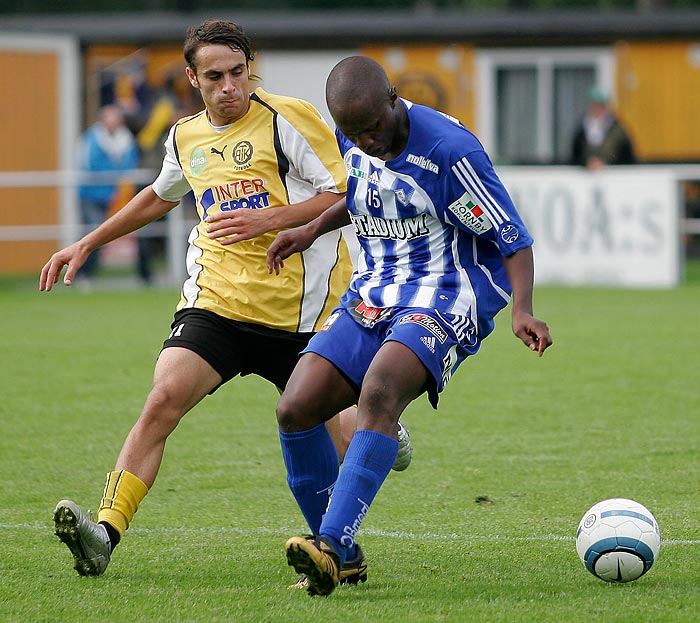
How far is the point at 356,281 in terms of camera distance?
206 inches

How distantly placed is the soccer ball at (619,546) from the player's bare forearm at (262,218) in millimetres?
1599

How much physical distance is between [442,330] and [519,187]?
44.0ft

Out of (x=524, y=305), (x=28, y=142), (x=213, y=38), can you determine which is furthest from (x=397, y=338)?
(x=28, y=142)

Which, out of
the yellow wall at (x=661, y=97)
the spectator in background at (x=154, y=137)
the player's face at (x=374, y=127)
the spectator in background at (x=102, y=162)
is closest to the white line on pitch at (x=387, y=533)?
the player's face at (x=374, y=127)

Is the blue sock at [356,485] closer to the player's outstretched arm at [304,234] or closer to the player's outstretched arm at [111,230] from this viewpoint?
the player's outstretched arm at [304,234]

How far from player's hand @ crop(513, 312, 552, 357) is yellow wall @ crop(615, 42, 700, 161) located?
747 inches

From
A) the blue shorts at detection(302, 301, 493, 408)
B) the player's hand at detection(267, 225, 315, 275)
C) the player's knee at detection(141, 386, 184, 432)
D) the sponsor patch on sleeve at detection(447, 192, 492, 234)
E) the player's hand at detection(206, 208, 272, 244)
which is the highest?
the sponsor patch on sleeve at detection(447, 192, 492, 234)

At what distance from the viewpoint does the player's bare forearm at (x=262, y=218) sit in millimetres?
5426

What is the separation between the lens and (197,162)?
228 inches

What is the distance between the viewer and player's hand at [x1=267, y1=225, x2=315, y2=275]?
17.8 feet

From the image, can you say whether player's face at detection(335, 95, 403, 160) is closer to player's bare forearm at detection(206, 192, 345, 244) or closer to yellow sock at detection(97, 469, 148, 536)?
player's bare forearm at detection(206, 192, 345, 244)

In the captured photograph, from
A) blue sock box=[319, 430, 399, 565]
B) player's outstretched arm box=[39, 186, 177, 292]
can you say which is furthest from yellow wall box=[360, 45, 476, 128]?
blue sock box=[319, 430, 399, 565]

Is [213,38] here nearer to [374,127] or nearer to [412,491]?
[374,127]

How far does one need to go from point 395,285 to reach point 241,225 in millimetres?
696
